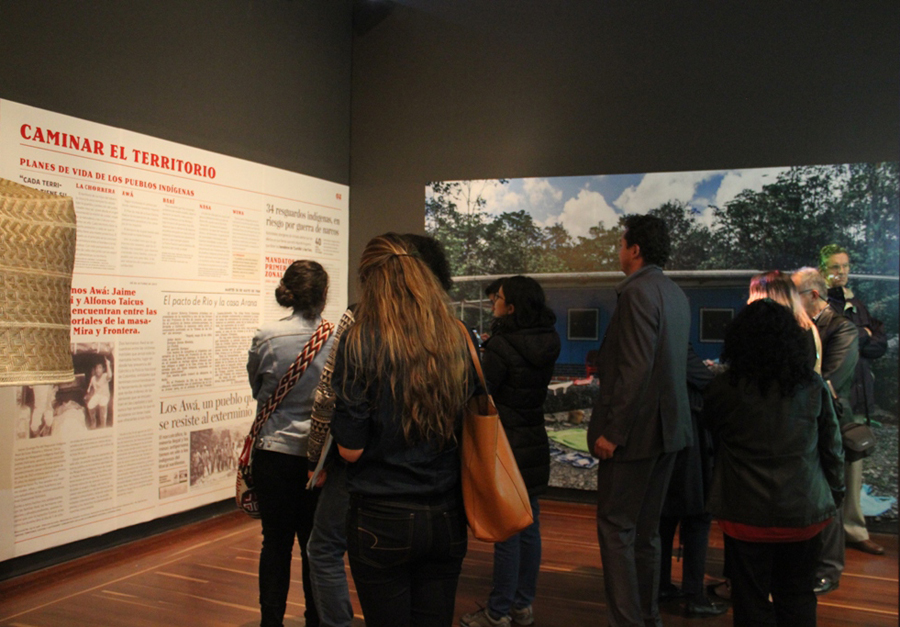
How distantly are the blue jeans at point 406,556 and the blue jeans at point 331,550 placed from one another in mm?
647

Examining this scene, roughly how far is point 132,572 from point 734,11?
17.4 ft

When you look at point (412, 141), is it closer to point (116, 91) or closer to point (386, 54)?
point (386, 54)

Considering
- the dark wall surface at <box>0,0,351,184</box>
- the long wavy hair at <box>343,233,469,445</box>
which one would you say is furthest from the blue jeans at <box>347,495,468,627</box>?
the dark wall surface at <box>0,0,351,184</box>

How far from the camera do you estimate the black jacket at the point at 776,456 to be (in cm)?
236

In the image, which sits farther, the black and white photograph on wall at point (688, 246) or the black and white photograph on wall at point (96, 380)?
the black and white photograph on wall at point (688, 246)

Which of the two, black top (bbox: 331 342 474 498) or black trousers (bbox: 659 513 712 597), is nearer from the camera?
black top (bbox: 331 342 474 498)

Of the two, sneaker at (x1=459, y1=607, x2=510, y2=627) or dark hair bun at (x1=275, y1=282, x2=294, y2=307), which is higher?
dark hair bun at (x1=275, y1=282, x2=294, y2=307)

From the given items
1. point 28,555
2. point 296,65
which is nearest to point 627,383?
point 28,555

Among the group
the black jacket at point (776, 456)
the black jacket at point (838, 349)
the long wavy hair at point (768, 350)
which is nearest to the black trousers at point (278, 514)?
the black jacket at point (776, 456)

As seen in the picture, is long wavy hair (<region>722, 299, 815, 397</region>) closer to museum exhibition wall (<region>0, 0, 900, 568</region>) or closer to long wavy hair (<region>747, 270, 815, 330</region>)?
long wavy hair (<region>747, 270, 815, 330</region>)

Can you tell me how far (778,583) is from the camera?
2.45 m

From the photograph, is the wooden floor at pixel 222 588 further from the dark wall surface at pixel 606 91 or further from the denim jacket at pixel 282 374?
the dark wall surface at pixel 606 91

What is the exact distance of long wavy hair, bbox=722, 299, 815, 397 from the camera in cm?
240

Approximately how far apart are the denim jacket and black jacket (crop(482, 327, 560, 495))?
762 millimetres
